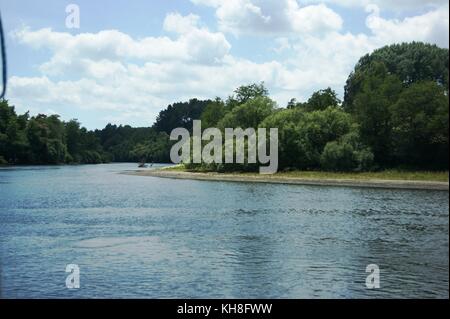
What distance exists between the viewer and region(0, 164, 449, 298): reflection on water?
15977 millimetres

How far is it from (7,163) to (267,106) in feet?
212

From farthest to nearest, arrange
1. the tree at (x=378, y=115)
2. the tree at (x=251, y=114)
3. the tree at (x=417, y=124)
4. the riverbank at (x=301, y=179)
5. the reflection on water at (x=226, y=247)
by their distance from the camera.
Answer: the tree at (x=251, y=114), the riverbank at (x=301, y=179), the tree at (x=378, y=115), the tree at (x=417, y=124), the reflection on water at (x=226, y=247)

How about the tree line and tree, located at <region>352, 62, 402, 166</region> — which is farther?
tree, located at <region>352, 62, 402, 166</region>

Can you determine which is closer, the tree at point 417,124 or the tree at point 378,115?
the tree at point 417,124

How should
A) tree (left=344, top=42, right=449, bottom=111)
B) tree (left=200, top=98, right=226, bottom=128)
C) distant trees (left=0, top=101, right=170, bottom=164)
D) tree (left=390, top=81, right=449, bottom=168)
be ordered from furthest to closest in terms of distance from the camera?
distant trees (left=0, top=101, right=170, bottom=164)
tree (left=200, top=98, right=226, bottom=128)
tree (left=344, top=42, right=449, bottom=111)
tree (left=390, top=81, right=449, bottom=168)

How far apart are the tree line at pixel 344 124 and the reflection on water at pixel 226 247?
3398mm

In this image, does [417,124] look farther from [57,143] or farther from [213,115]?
[57,143]

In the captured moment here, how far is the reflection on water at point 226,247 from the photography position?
629 inches

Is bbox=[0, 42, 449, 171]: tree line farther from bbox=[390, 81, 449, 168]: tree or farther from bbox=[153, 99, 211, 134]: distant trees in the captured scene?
bbox=[153, 99, 211, 134]: distant trees

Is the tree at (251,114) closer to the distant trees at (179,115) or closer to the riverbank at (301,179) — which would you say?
the riverbank at (301,179)

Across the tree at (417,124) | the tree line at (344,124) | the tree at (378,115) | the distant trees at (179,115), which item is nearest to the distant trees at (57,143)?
the tree line at (344,124)

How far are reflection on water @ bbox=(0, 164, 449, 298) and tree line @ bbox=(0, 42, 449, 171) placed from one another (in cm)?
340

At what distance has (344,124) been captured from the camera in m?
73.1

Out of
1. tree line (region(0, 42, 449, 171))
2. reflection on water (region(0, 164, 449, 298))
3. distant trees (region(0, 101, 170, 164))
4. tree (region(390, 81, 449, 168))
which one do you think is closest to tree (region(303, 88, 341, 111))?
tree line (region(0, 42, 449, 171))
